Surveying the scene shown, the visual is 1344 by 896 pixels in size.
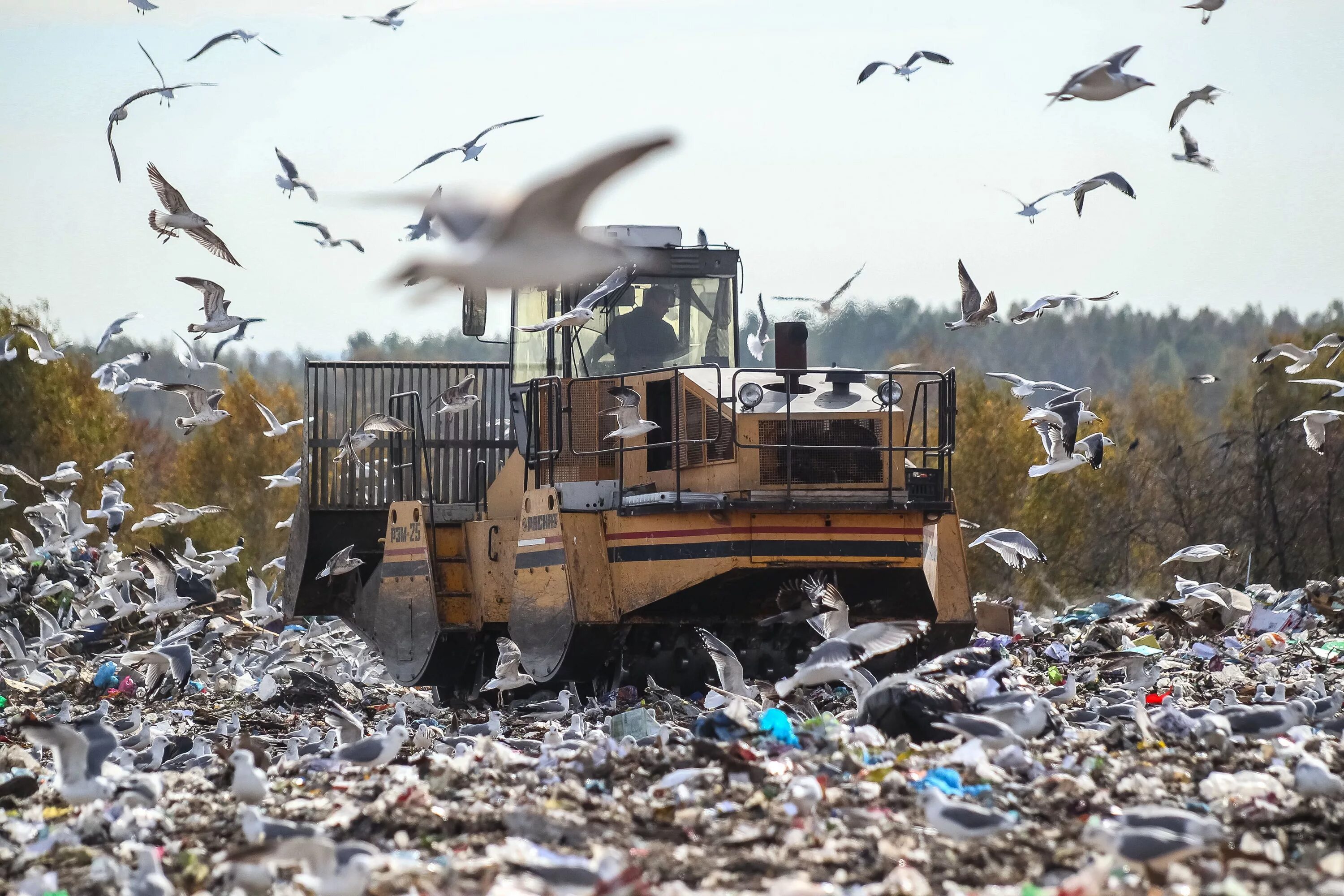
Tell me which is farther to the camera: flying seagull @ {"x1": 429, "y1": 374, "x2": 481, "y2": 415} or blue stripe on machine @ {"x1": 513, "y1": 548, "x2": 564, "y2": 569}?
flying seagull @ {"x1": 429, "y1": 374, "x2": 481, "y2": 415}

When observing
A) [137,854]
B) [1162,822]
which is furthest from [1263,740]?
[137,854]

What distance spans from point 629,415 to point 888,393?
1649 mm

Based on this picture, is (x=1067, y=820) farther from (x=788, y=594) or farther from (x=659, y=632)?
(x=659, y=632)

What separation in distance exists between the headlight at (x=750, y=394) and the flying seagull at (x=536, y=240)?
5.05ft

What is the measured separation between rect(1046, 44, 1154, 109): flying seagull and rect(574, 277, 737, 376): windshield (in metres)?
3.16

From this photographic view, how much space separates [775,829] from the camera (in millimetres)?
6633

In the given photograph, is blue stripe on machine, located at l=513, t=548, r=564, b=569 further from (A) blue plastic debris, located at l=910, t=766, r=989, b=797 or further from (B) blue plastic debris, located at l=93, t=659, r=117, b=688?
(B) blue plastic debris, located at l=93, t=659, r=117, b=688

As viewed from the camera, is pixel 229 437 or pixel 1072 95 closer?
pixel 1072 95

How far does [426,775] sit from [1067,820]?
10.0 feet

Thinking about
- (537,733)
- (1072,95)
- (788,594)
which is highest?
(1072,95)

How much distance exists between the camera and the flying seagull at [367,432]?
13.2 m

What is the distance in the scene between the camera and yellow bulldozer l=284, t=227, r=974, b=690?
35.3 feet

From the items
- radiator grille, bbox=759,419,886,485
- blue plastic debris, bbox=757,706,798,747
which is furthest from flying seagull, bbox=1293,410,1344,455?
blue plastic debris, bbox=757,706,798,747

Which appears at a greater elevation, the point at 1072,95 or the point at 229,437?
the point at 1072,95
